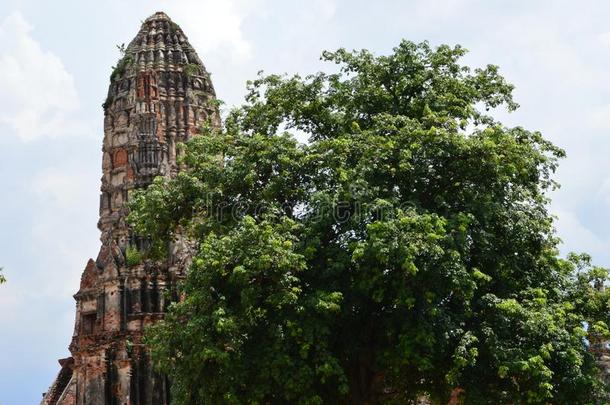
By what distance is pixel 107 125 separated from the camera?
127 ft

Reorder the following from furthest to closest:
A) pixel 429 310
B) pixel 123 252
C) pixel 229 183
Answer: pixel 123 252
pixel 229 183
pixel 429 310

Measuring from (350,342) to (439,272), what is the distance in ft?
9.30

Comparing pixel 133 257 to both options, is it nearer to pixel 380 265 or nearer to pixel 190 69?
pixel 190 69

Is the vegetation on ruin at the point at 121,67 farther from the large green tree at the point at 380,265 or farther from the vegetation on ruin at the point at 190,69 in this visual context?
the large green tree at the point at 380,265

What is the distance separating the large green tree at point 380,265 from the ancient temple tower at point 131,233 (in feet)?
16.3

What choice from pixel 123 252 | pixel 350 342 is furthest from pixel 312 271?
pixel 123 252

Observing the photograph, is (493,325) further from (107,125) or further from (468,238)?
(107,125)

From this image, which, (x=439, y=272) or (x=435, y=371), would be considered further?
(x=435, y=371)

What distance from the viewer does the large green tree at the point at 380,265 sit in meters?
17.2

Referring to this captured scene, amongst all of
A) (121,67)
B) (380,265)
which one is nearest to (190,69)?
(121,67)

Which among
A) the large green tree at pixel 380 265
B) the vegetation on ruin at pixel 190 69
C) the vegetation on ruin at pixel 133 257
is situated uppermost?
the vegetation on ruin at pixel 190 69

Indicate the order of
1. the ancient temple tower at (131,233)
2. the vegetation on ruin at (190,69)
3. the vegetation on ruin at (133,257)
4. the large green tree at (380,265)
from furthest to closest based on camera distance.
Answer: the vegetation on ruin at (190,69) < the vegetation on ruin at (133,257) < the ancient temple tower at (131,233) < the large green tree at (380,265)

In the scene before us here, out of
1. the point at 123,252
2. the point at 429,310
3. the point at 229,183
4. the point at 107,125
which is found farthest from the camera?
the point at 107,125

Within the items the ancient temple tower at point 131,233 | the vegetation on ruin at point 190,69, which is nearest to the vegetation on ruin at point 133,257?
the ancient temple tower at point 131,233
